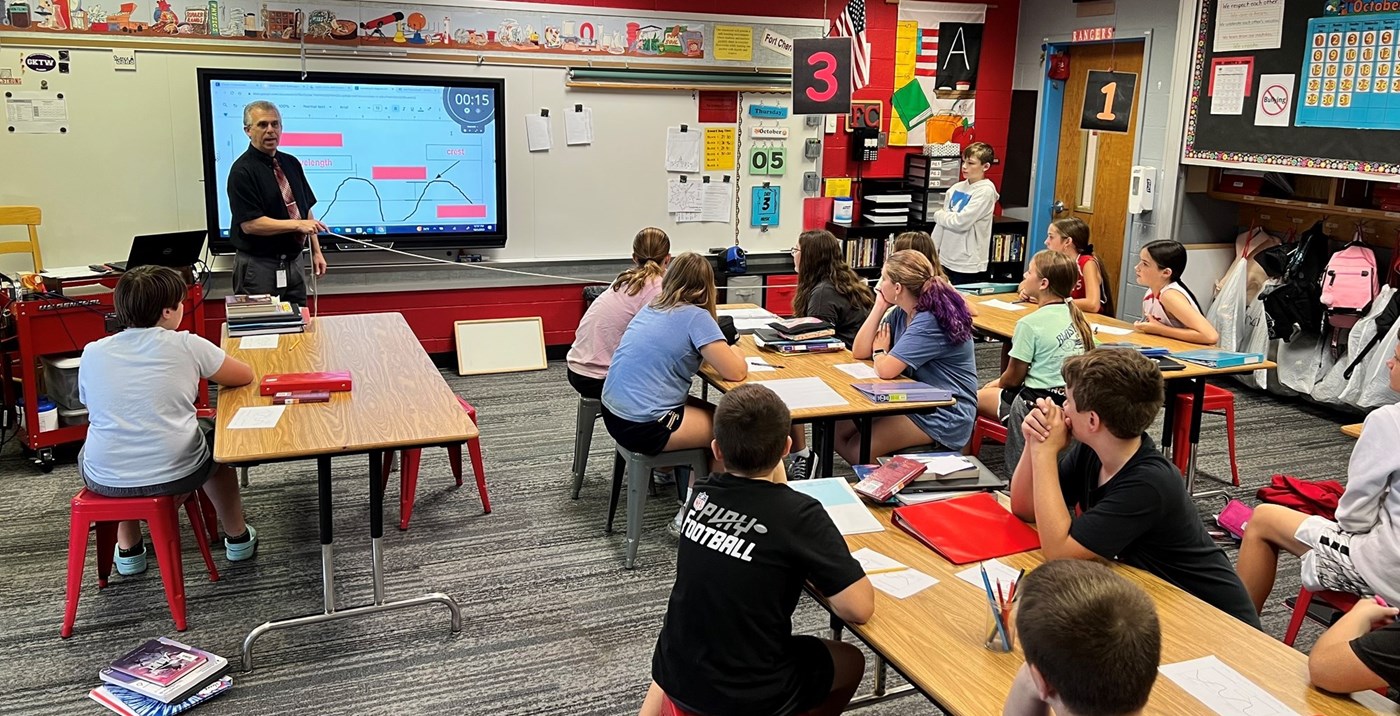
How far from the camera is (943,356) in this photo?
12.8 ft

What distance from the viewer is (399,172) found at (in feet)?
20.8

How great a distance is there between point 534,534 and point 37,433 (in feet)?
7.81

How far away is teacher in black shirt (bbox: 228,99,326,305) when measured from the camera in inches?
194

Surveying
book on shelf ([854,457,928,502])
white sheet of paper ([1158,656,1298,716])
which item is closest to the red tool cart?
book on shelf ([854,457,928,502])

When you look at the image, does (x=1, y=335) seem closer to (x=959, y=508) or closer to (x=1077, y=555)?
(x=959, y=508)

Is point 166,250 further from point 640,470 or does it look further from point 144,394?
point 640,470

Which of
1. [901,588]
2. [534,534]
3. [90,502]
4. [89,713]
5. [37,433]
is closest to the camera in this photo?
[901,588]

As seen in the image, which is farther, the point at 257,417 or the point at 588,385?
the point at 588,385

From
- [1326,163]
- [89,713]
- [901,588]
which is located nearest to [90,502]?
[89,713]

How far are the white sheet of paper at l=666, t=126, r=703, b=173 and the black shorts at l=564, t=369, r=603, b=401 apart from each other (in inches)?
119

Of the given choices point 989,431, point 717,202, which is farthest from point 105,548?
point 717,202

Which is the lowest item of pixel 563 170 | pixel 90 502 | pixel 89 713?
pixel 89 713

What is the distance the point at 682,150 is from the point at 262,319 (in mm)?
3363

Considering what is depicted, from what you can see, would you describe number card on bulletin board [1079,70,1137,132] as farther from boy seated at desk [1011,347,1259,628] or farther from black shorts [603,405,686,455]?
boy seated at desk [1011,347,1259,628]
